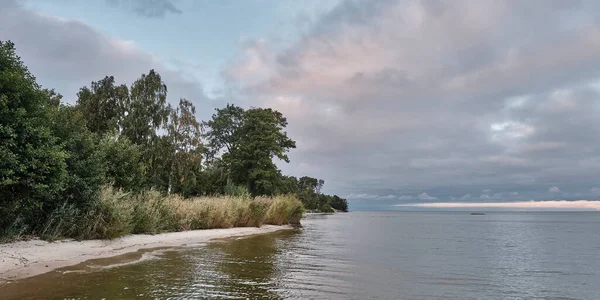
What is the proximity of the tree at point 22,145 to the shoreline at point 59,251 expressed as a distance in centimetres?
143

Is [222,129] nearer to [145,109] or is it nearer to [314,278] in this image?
[145,109]

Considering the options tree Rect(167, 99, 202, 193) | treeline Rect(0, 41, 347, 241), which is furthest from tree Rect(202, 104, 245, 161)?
tree Rect(167, 99, 202, 193)

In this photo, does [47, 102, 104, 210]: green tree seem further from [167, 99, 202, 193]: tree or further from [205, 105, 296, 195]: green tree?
[205, 105, 296, 195]: green tree

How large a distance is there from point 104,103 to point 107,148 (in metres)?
22.6

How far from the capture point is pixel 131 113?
39312 millimetres

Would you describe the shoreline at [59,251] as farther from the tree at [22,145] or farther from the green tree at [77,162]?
the green tree at [77,162]

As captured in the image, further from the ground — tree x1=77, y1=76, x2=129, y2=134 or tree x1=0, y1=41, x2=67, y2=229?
tree x1=77, y1=76, x2=129, y2=134

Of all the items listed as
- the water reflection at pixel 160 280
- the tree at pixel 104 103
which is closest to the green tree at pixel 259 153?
the tree at pixel 104 103

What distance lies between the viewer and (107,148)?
20891 mm

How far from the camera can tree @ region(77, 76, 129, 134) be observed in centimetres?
3866

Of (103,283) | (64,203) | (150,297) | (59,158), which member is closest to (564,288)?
(150,297)

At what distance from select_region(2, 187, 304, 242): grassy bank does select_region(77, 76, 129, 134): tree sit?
16816 mm

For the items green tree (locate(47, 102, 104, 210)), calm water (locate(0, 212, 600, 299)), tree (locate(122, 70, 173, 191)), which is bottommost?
calm water (locate(0, 212, 600, 299))

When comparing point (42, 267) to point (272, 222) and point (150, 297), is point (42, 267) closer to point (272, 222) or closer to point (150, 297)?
point (150, 297)
